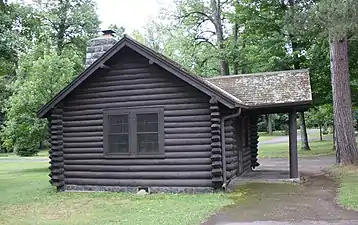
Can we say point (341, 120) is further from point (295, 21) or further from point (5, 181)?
point (5, 181)

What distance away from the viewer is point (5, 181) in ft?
62.1

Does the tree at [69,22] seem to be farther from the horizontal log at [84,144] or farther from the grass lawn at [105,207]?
the grass lawn at [105,207]

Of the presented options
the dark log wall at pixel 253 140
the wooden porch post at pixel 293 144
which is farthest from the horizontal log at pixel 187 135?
the dark log wall at pixel 253 140

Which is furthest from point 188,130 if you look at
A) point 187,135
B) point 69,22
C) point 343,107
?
point 69,22

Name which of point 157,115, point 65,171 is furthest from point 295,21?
point 65,171

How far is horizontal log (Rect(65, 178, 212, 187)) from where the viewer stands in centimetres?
1290

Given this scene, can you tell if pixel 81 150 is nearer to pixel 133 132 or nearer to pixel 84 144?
pixel 84 144

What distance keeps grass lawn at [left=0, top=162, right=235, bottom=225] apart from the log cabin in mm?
727

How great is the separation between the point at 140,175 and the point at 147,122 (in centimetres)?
173

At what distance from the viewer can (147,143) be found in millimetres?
13469

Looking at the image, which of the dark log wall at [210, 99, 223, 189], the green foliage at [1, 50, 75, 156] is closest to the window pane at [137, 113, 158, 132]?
the dark log wall at [210, 99, 223, 189]

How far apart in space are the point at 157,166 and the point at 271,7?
19278 mm

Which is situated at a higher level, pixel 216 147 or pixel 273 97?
pixel 273 97

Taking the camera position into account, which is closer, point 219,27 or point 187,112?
point 187,112
